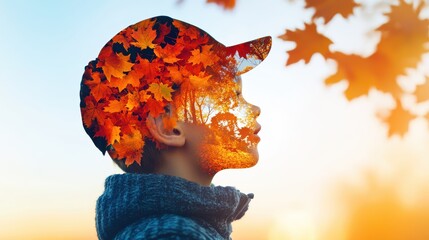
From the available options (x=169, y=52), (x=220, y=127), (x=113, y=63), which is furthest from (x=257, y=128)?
(x=113, y=63)

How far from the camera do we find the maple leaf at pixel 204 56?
11.3ft

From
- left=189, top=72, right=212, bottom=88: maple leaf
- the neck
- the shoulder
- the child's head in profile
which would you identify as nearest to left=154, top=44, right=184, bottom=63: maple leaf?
the child's head in profile

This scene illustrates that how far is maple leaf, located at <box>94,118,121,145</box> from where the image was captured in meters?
3.29

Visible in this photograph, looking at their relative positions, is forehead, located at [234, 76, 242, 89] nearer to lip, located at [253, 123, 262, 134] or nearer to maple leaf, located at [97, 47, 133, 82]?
lip, located at [253, 123, 262, 134]

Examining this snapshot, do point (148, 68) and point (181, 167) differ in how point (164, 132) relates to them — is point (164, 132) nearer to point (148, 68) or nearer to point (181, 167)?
point (181, 167)

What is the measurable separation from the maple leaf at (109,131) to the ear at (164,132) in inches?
7.3

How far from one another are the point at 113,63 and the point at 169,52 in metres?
0.35

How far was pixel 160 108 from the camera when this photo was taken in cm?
329

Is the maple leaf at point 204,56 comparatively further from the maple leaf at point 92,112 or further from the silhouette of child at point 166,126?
the maple leaf at point 92,112

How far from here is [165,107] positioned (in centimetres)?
331

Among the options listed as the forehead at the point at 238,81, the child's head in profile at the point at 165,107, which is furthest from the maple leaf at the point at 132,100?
the forehead at the point at 238,81

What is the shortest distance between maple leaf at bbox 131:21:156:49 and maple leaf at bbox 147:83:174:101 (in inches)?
10.5

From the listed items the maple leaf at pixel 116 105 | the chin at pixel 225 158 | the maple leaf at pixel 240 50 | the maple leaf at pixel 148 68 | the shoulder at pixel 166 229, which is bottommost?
the shoulder at pixel 166 229

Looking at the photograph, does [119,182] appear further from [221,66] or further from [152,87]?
[221,66]
